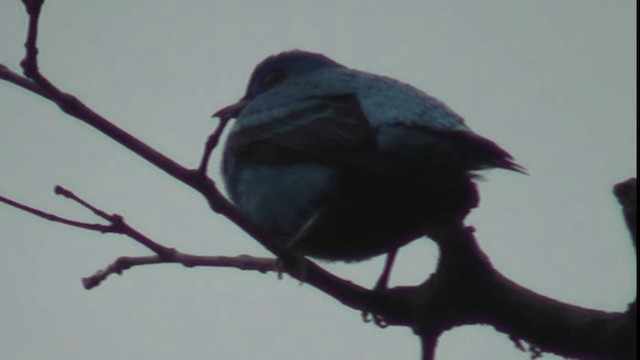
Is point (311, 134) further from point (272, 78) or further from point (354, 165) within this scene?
point (272, 78)

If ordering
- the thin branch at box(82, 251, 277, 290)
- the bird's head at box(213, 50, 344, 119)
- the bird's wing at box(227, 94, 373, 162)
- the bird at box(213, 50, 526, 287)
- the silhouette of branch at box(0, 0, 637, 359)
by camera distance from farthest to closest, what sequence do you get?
the bird's head at box(213, 50, 344, 119), the bird's wing at box(227, 94, 373, 162), the bird at box(213, 50, 526, 287), the thin branch at box(82, 251, 277, 290), the silhouette of branch at box(0, 0, 637, 359)

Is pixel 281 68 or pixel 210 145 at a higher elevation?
pixel 210 145

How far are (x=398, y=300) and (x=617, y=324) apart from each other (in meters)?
1.03

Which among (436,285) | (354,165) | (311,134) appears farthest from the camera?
(311,134)

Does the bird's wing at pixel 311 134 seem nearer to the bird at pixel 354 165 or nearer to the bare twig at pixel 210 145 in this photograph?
the bird at pixel 354 165

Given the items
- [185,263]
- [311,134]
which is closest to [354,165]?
[311,134]

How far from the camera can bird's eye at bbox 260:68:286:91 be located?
21.9 ft

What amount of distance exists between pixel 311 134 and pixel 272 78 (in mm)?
1949

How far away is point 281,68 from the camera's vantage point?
681 centimetres

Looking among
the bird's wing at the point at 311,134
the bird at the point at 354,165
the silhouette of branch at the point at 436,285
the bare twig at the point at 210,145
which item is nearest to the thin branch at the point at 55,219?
the silhouette of branch at the point at 436,285

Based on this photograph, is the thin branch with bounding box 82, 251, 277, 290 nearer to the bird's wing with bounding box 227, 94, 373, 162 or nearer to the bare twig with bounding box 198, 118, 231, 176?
the bare twig with bounding box 198, 118, 231, 176

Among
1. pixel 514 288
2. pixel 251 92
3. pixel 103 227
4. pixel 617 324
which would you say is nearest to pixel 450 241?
pixel 514 288

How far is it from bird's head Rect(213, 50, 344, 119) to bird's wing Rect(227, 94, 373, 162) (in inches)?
40.9

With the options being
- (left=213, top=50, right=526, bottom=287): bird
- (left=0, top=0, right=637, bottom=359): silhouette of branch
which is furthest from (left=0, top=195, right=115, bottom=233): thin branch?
(left=213, top=50, right=526, bottom=287): bird
